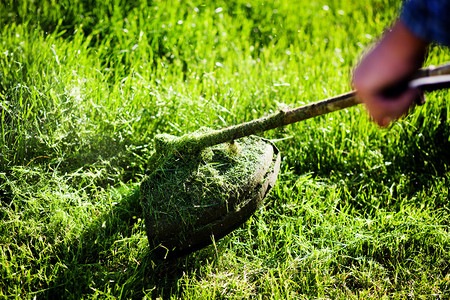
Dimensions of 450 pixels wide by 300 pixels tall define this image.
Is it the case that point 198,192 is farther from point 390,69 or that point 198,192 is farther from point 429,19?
point 429,19

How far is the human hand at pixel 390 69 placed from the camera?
141cm

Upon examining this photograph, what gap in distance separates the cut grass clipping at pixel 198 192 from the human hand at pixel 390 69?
99 centimetres

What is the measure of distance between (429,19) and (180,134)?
216cm

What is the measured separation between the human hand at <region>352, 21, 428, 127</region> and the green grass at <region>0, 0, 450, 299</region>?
41.7 inches

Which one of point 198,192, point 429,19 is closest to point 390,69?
point 429,19

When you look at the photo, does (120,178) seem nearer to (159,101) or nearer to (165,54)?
(159,101)

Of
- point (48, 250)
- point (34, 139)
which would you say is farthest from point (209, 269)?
point (34, 139)

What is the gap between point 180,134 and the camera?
10.4 feet

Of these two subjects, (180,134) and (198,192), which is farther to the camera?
(180,134)

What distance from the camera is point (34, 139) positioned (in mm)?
2871

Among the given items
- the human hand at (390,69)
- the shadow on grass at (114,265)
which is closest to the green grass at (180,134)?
the shadow on grass at (114,265)

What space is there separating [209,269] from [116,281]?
554 mm

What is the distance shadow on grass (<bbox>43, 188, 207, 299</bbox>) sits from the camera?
228 cm

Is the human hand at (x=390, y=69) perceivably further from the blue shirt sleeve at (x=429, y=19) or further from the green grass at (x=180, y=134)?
the green grass at (x=180, y=134)
